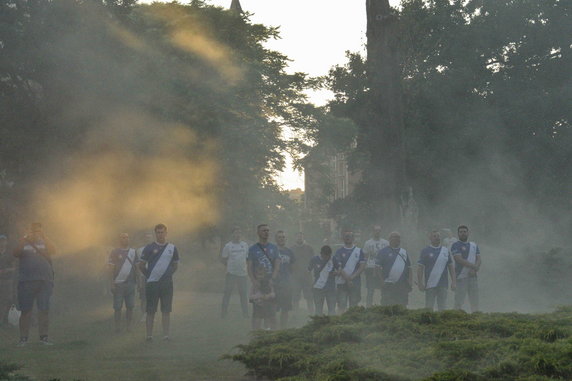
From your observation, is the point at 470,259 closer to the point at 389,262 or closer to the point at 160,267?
the point at 389,262

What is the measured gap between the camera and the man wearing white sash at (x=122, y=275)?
17.6 meters

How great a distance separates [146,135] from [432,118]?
18.1 m

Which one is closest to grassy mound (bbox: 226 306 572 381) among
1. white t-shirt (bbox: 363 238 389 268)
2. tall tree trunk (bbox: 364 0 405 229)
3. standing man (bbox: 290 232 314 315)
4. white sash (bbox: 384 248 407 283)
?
white sash (bbox: 384 248 407 283)

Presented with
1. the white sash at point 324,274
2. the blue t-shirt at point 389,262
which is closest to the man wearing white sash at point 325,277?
the white sash at point 324,274

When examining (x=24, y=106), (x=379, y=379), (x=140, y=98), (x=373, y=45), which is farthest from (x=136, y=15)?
(x=379, y=379)

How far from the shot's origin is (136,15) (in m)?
32.2

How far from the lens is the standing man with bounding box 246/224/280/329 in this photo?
15.4 m

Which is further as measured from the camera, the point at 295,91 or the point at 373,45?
the point at 295,91

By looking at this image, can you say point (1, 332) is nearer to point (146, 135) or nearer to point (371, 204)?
point (146, 135)

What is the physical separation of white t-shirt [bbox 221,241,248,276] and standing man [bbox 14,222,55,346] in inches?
222

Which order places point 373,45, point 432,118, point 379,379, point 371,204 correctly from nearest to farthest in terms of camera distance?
1. point 379,379
2. point 373,45
3. point 432,118
4. point 371,204

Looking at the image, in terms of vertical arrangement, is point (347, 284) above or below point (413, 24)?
below

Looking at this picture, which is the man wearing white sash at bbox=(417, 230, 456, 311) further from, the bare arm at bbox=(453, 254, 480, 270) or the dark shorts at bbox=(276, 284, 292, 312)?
the dark shorts at bbox=(276, 284, 292, 312)

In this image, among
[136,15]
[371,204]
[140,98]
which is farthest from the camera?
[371,204]
